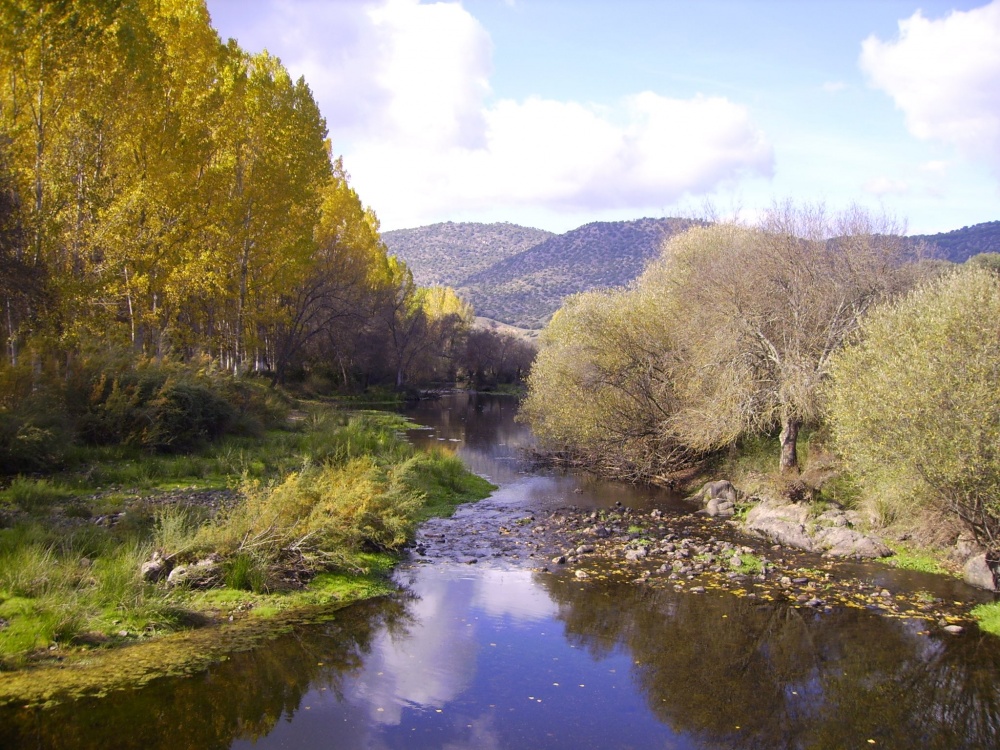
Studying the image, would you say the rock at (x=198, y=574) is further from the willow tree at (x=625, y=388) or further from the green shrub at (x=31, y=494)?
the willow tree at (x=625, y=388)

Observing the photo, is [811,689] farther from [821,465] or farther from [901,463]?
[821,465]

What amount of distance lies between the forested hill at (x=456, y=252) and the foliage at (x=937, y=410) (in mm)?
148525

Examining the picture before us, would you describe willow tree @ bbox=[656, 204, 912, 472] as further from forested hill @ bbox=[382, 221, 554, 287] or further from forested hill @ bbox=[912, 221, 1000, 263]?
forested hill @ bbox=[382, 221, 554, 287]

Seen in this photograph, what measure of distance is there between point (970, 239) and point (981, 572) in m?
78.4

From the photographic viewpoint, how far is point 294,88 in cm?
2889

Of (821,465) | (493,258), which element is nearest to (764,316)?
(821,465)

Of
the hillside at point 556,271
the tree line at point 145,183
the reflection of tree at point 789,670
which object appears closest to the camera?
the reflection of tree at point 789,670

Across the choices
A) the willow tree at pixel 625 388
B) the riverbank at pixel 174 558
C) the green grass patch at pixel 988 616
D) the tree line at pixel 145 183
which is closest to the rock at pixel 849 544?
the green grass patch at pixel 988 616

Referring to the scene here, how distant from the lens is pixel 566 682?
966 centimetres

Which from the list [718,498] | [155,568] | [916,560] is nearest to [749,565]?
[916,560]

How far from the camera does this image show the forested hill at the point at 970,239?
68.6 metres

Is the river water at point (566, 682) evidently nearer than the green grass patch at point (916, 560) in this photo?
A: Yes

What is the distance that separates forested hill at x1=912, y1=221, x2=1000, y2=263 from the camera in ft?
225

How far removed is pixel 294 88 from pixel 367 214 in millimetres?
24157
